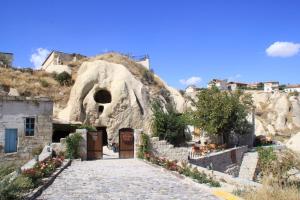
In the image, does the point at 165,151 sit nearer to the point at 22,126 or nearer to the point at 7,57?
the point at 22,126

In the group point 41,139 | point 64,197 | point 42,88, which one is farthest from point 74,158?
point 42,88

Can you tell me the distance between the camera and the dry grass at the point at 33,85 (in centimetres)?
4134

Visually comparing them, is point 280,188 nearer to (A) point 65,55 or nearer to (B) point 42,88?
(B) point 42,88

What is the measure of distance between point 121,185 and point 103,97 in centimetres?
2904

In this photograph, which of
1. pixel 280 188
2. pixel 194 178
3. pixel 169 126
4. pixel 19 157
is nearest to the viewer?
pixel 280 188

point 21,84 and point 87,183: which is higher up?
point 21,84

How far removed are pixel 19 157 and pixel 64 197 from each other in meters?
17.9

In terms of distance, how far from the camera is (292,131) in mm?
72500

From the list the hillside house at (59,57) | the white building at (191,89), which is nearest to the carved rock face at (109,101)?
the hillside house at (59,57)

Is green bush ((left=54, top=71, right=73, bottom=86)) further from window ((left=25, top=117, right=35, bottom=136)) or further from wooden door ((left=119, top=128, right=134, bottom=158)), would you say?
wooden door ((left=119, top=128, right=134, bottom=158))

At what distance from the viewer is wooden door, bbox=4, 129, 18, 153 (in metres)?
26.7

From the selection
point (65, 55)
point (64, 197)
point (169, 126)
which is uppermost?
point (65, 55)

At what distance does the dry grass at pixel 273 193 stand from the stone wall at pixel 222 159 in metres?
14.7

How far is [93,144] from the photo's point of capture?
22250mm
